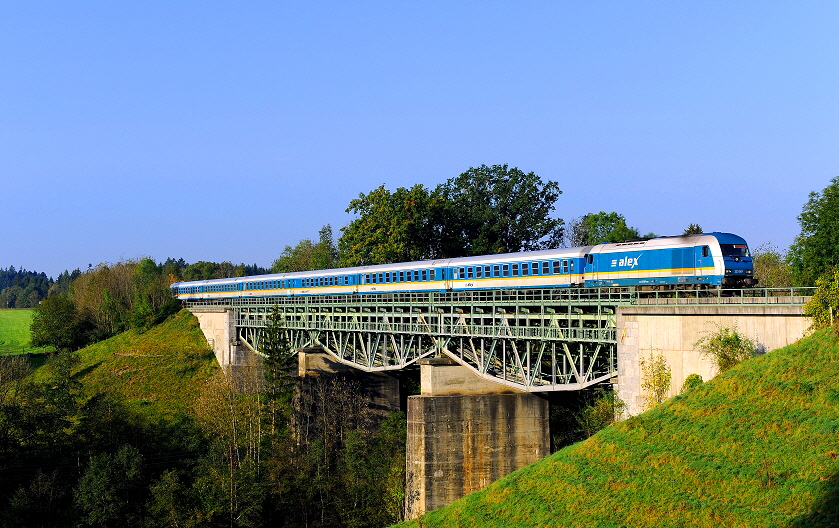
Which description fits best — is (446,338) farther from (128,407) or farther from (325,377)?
(128,407)

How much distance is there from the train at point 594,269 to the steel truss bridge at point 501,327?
650mm

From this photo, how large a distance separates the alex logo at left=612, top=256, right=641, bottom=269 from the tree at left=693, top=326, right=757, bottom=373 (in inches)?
357

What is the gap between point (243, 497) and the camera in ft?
160

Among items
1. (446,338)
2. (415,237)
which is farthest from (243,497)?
(415,237)

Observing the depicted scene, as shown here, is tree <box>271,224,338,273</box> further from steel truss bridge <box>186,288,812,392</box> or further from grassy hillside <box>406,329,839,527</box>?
grassy hillside <box>406,329,839,527</box>

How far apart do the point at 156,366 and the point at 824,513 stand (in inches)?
2872

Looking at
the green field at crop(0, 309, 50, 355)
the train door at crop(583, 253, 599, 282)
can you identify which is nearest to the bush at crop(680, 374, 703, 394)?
the train door at crop(583, 253, 599, 282)

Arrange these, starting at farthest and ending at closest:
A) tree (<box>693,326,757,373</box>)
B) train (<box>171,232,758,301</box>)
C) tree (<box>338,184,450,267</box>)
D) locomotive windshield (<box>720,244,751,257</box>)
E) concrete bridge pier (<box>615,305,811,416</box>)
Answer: tree (<box>338,184,450,267</box>) → train (<box>171,232,758,301</box>) → locomotive windshield (<box>720,244,751,257</box>) → tree (<box>693,326,757,373</box>) → concrete bridge pier (<box>615,305,811,416</box>)

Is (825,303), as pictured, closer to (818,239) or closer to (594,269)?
(594,269)

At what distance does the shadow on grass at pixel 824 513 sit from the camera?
19.4m

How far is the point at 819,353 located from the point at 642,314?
7982 millimetres

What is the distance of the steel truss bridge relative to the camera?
117 ft

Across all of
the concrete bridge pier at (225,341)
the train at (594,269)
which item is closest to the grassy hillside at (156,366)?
the concrete bridge pier at (225,341)

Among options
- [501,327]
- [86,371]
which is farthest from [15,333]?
[501,327]
